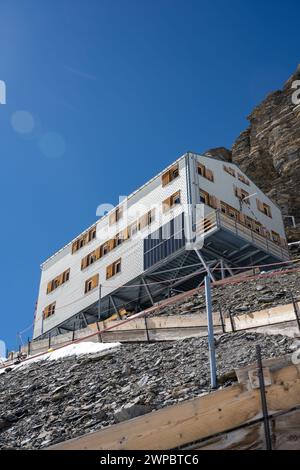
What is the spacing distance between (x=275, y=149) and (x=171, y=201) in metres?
29.4

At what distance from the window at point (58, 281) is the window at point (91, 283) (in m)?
3.46

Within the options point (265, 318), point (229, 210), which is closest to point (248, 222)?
point (229, 210)

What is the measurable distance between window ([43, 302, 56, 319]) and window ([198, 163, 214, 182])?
17727mm

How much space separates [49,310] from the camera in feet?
134

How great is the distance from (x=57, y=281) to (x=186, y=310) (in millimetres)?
20522

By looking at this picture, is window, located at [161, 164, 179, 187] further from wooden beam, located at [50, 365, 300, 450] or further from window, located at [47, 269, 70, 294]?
wooden beam, located at [50, 365, 300, 450]

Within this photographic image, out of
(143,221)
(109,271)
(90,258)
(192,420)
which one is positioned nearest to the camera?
(192,420)

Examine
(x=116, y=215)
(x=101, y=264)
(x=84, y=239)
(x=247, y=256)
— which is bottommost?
(x=247, y=256)

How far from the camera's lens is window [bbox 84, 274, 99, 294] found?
36.2 m

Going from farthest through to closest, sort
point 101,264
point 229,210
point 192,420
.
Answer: point 101,264 → point 229,210 → point 192,420

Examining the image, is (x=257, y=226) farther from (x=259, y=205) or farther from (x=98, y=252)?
(x=98, y=252)
